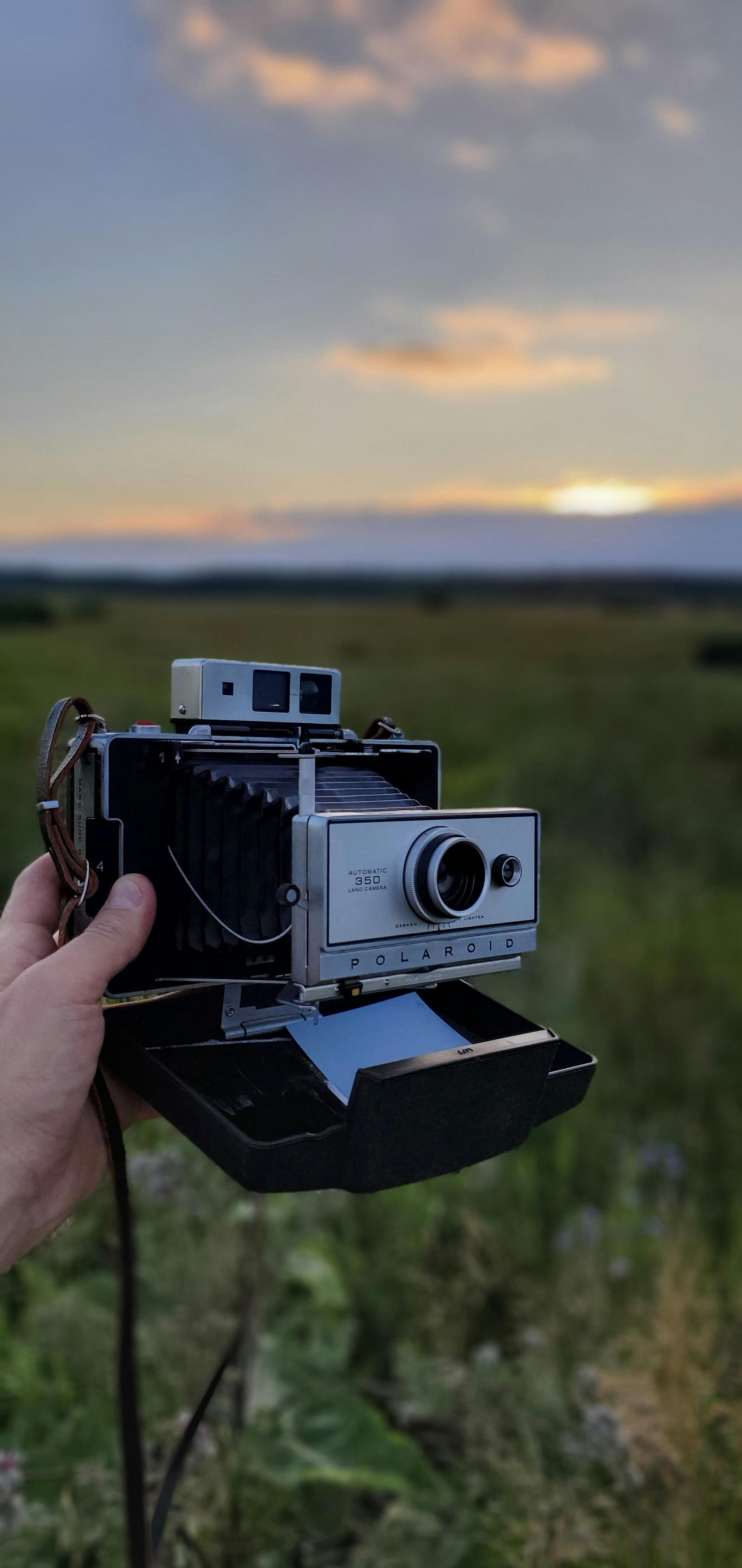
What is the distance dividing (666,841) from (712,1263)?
617cm

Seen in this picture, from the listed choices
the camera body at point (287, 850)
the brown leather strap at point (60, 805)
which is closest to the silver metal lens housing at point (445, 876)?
the camera body at point (287, 850)

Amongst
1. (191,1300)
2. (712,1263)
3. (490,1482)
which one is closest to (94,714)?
(191,1300)

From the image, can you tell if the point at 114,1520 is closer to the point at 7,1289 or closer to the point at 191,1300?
the point at 191,1300

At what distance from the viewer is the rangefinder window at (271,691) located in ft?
6.33

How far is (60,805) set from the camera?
181cm

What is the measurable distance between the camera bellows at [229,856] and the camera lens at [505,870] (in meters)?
0.33

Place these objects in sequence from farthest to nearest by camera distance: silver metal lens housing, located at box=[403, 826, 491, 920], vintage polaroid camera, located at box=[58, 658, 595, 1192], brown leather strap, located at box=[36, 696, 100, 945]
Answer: brown leather strap, located at box=[36, 696, 100, 945]
silver metal lens housing, located at box=[403, 826, 491, 920]
vintage polaroid camera, located at box=[58, 658, 595, 1192]

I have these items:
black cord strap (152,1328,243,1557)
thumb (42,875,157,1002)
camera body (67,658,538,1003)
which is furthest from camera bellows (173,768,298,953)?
black cord strap (152,1328,243,1557)

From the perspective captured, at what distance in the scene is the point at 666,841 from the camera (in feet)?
31.8

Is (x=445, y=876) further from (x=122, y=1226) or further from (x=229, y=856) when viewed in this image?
(x=122, y=1226)

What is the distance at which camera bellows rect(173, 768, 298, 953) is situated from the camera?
174cm

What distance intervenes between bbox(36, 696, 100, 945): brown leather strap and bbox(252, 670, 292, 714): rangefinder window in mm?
284

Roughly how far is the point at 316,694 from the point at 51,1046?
2.51 feet

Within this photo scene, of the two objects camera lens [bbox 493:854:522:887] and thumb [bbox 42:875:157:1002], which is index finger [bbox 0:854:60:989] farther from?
camera lens [bbox 493:854:522:887]
